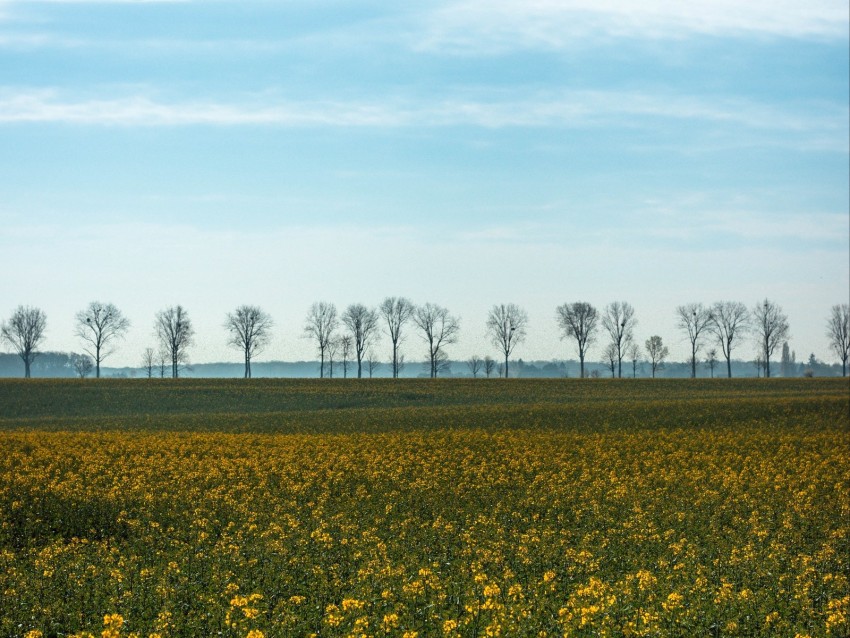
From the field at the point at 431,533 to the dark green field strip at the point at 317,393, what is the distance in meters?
29.0

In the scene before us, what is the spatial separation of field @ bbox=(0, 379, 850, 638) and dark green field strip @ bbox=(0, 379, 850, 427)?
28958mm

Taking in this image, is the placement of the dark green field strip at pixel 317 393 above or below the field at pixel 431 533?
above

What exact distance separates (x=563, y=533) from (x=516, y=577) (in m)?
3.51

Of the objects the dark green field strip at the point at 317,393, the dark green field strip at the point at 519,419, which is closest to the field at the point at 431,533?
the dark green field strip at the point at 519,419

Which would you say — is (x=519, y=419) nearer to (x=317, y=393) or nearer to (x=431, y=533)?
(x=431, y=533)

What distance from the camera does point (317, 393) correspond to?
77.8m

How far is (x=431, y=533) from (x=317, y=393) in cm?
5857

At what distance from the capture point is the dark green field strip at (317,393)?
6869 centimetres

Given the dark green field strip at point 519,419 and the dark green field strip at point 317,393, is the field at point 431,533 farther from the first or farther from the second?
the dark green field strip at point 317,393

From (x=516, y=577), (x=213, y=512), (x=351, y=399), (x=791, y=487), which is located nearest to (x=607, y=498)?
(x=791, y=487)

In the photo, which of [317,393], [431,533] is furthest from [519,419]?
[317,393]

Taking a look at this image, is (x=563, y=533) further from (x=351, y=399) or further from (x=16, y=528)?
(x=351, y=399)

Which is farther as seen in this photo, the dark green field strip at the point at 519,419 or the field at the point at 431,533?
the dark green field strip at the point at 519,419

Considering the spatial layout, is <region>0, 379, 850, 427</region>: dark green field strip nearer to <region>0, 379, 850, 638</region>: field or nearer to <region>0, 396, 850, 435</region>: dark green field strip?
<region>0, 396, 850, 435</region>: dark green field strip
